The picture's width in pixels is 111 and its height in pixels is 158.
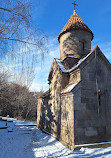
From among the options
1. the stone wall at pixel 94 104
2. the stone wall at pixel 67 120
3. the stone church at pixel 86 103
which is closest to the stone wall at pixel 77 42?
the stone church at pixel 86 103

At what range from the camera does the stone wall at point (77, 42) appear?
11.6 m

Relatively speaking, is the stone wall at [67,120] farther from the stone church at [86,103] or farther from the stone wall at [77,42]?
the stone wall at [77,42]

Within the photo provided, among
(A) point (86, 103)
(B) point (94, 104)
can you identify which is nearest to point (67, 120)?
(A) point (86, 103)

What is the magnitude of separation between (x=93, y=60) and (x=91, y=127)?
4.38m

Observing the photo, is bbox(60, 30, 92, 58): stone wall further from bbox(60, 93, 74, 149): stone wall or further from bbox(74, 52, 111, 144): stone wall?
bbox(60, 93, 74, 149): stone wall

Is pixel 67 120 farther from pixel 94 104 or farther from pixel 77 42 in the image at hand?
pixel 77 42

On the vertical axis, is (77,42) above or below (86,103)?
above

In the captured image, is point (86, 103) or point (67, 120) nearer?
point (86, 103)

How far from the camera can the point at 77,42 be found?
11.6 metres

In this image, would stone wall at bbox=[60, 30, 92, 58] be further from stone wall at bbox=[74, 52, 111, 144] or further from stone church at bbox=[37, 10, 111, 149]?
stone wall at bbox=[74, 52, 111, 144]

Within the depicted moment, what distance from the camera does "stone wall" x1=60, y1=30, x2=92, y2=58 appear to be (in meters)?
11.6

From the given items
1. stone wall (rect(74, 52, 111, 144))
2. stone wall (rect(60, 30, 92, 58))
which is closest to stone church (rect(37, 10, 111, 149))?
stone wall (rect(74, 52, 111, 144))

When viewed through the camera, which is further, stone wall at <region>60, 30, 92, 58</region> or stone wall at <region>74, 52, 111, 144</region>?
stone wall at <region>60, 30, 92, 58</region>

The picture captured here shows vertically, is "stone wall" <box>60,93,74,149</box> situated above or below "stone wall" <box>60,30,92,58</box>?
below
